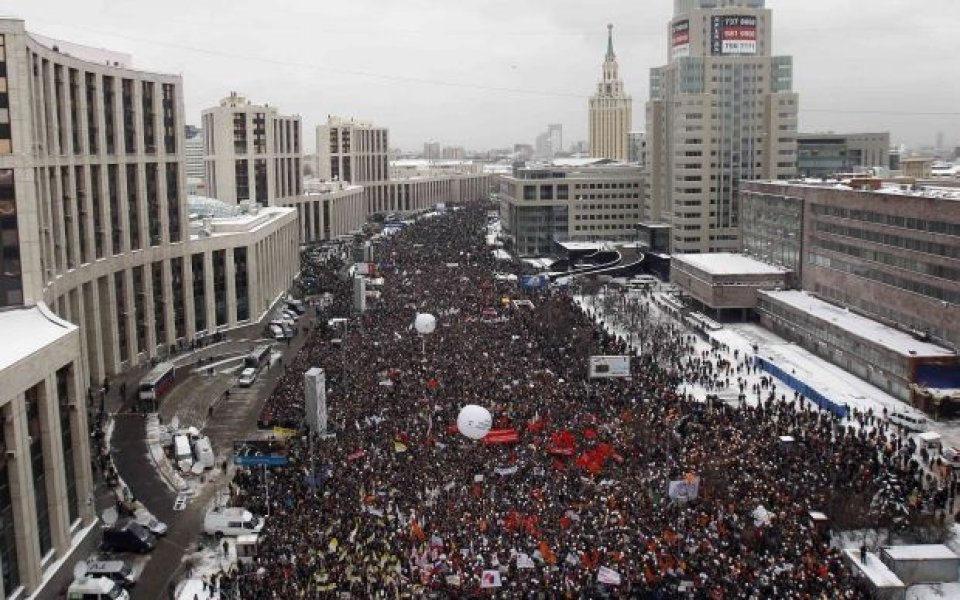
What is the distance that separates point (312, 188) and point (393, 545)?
314ft

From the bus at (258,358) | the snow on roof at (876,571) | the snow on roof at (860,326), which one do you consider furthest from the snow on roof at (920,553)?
the bus at (258,358)

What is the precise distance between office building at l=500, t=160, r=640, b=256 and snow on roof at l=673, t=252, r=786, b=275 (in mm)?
28672

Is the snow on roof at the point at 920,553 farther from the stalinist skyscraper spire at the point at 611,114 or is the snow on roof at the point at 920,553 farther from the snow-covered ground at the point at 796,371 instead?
the stalinist skyscraper spire at the point at 611,114

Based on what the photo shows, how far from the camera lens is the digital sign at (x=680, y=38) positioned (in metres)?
77.9

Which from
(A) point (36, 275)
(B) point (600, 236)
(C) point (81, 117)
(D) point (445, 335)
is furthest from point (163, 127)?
(B) point (600, 236)

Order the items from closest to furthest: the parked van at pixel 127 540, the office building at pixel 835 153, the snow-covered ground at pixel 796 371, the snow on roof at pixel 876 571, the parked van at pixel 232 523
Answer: the snow on roof at pixel 876 571 → the parked van at pixel 127 540 → the parked van at pixel 232 523 → the snow-covered ground at pixel 796 371 → the office building at pixel 835 153

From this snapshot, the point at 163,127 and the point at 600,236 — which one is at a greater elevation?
the point at 163,127

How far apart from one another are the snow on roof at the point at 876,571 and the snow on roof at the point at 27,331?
64.9 feet

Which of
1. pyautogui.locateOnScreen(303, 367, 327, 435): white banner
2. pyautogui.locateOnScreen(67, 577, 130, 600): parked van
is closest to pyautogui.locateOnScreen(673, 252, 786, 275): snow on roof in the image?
pyautogui.locateOnScreen(303, 367, 327, 435): white banner

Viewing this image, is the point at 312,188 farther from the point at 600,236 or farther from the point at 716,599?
the point at 716,599

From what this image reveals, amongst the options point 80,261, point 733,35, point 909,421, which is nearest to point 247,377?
point 80,261

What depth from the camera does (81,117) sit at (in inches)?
1646

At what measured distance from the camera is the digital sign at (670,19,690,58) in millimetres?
77938

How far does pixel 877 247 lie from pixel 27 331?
38.2m
